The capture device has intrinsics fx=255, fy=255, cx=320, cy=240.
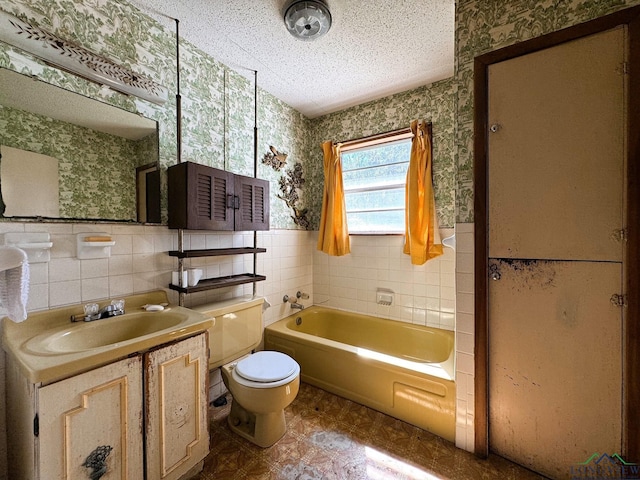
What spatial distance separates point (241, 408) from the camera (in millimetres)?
1653

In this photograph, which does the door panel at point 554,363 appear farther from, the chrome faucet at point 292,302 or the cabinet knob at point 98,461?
the cabinet knob at point 98,461

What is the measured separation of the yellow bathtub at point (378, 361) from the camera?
5.23ft

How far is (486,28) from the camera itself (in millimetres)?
1384

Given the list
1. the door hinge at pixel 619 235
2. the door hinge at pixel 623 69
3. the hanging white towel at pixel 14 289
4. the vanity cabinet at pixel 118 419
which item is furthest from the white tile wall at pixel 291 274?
the door hinge at pixel 623 69

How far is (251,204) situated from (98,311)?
1.08m

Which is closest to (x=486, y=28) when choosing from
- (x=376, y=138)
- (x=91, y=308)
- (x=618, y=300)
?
(x=376, y=138)

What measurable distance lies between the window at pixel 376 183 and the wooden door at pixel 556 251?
106cm

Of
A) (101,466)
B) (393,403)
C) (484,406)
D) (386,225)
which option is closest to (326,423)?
(393,403)

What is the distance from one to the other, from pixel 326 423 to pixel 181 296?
127 centimetres

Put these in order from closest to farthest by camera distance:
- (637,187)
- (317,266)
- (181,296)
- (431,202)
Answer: (637,187), (181,296), (431,202), (317,266)

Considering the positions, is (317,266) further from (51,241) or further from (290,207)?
(51,241)

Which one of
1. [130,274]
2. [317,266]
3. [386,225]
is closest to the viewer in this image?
[130,274]

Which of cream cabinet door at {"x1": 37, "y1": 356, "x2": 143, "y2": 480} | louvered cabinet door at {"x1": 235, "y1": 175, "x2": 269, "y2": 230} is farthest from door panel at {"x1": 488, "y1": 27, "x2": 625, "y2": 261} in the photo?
cream cabinet door at {"x1": 37, "y1": 356, "x2": 143, "y2": 480}

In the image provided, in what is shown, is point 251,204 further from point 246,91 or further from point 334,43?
point 334,43
